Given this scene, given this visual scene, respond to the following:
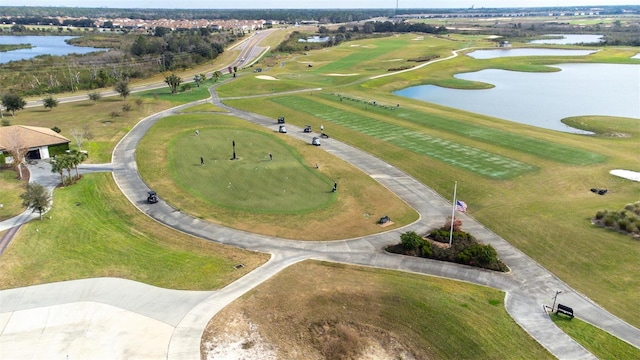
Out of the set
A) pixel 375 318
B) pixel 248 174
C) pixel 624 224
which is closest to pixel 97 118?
pixel 248 174

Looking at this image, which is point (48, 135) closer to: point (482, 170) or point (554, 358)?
point (482, 170)

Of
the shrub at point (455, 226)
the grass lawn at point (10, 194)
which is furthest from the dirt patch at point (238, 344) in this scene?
the grass lawn at point (10, 194)

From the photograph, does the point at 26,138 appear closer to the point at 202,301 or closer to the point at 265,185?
the point at 265,185

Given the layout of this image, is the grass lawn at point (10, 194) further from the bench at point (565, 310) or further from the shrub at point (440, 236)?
the bench at point (565, 310)

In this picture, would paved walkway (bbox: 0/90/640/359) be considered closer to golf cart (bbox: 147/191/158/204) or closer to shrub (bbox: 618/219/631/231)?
golf cart (bbox: 147/191/158/204)

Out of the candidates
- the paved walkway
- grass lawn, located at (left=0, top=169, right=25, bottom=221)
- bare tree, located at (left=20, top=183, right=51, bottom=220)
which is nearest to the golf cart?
the paved walkway
